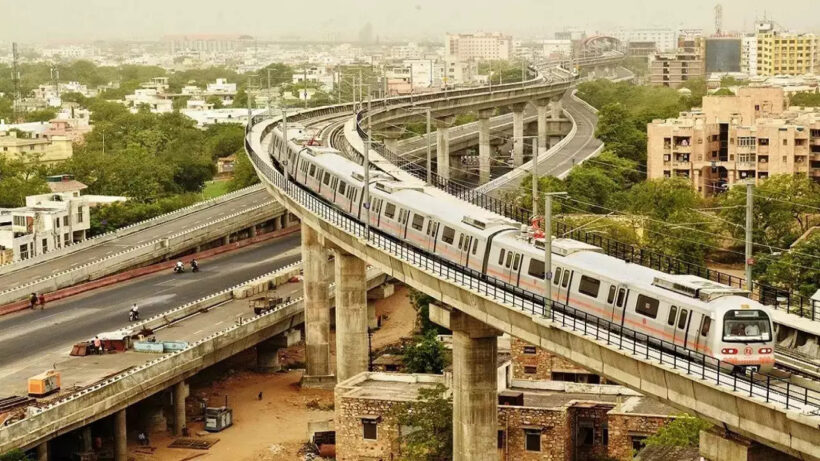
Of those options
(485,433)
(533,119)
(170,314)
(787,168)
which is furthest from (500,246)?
(533,119)

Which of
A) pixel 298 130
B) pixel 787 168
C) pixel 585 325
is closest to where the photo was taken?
pixel 585 325

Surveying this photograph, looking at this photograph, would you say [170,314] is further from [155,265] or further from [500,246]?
[500,246]

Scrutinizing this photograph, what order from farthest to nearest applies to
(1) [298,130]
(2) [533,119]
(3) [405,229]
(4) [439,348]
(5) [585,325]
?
(2) [533,119], (1) [298,130], (4) [439,348], (3) [405,229], (5) [585,325]

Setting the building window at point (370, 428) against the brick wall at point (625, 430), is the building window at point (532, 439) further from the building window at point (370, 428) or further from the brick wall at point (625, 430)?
the building window at point (370, 428)

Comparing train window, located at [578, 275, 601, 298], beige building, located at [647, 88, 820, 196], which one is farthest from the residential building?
beige building, located at [647, 88, 820, 196]

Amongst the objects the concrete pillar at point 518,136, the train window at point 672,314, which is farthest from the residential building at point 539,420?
the concrete pillar at point 518,136

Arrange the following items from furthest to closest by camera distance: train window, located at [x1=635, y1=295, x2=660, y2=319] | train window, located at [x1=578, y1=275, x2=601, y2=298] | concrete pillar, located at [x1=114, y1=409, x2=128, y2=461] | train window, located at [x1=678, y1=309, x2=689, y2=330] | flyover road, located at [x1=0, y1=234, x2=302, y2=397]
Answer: flyover road, located at [x1=0, y1=234, x2=302, y2=397], concrete pillar, located at [x1=114, y1=409, x2=128, y2=461], train window, located at [x1=578, y1=275, x2=601, y2=298], train window, located at [x1=635, y1=295, x2=660, y2=319], train window, located at [x1=678, y1=309, x2=689, y2=330]

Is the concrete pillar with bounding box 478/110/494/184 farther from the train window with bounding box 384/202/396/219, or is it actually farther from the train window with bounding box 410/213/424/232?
the train window with bounding box 410/213/424/232
